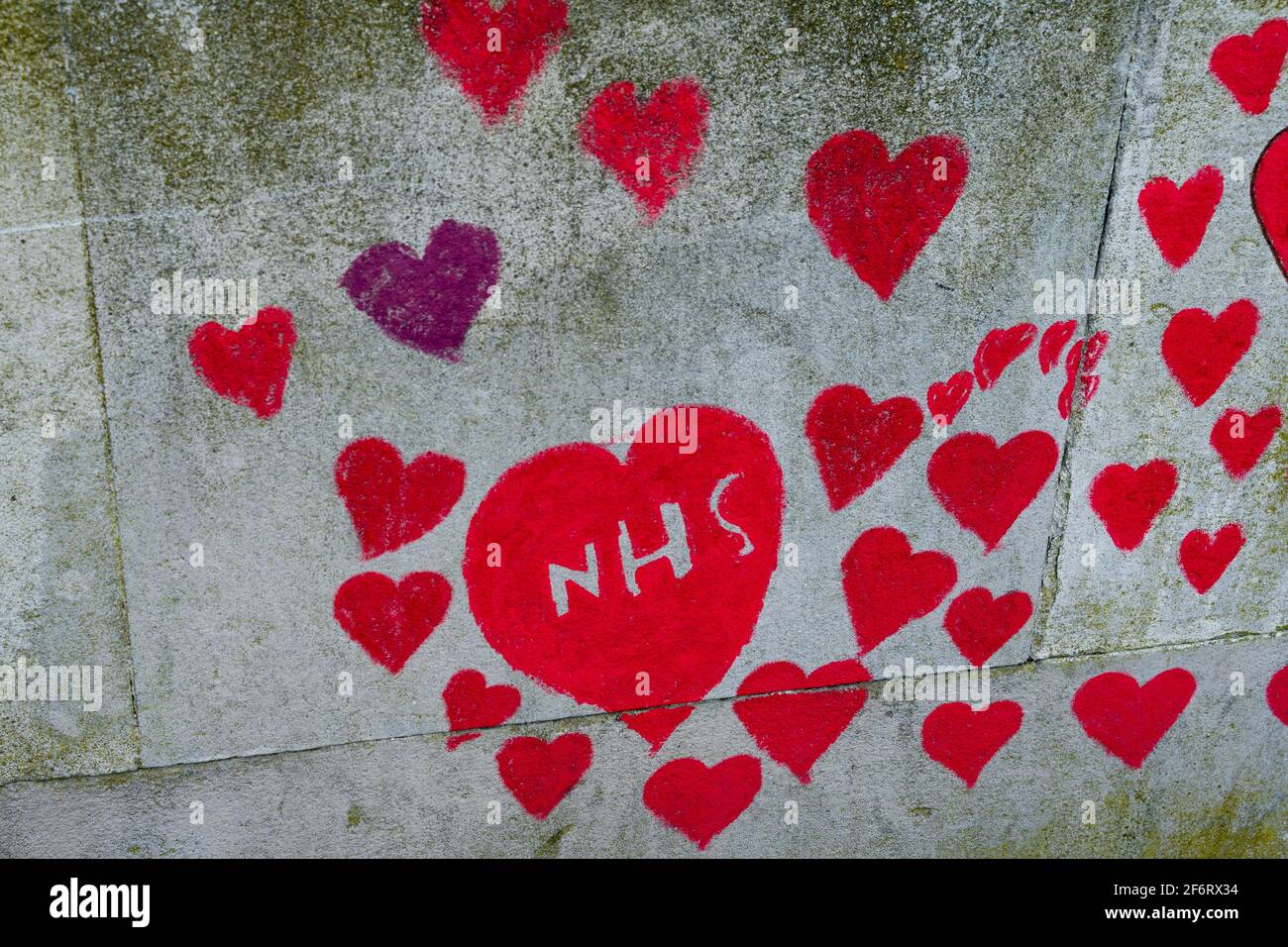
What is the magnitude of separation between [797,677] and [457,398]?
1.35 meters

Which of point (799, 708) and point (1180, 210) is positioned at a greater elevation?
point (1180, 210)

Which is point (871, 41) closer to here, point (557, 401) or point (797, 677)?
point (557, 401)

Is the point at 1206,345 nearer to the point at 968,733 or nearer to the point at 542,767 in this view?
the point at 968,733

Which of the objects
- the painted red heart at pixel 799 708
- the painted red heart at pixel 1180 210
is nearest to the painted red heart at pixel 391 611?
the painted red heart at pixel 799 708

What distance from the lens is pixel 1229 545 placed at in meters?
3.79

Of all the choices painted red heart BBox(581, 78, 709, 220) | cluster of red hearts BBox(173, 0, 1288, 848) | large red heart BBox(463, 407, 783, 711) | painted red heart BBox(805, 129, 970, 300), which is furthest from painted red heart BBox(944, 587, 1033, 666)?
painted red heart BBox(581, 78, 709, 220)

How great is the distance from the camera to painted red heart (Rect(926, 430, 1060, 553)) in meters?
3.41

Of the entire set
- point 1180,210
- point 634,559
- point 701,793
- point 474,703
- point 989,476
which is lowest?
point 701,793

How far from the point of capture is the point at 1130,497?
3.61 metres

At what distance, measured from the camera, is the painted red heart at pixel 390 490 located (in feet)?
9.74

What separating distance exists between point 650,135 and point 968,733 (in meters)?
2.11

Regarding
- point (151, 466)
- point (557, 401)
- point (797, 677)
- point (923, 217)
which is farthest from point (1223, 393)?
point (151, 466)

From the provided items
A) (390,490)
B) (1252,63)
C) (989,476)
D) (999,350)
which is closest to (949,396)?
(999,350)

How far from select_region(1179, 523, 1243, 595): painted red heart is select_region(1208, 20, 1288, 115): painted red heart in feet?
4.37
